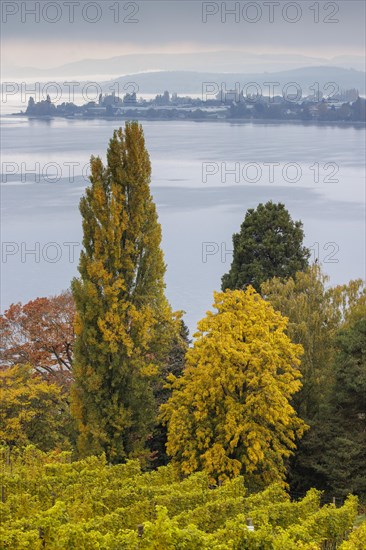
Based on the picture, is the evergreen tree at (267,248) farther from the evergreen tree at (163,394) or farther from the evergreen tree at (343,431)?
the evergreen tree at (343,431)

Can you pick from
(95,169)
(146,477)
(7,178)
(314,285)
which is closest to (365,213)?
(7,178)

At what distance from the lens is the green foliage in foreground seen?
46.5 ft

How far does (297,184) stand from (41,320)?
264ft

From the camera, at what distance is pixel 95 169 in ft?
92.2

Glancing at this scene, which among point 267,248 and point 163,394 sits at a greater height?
point 267,248

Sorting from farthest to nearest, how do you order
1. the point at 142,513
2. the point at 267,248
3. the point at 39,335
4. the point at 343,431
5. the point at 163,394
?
the point at 267,248, the point at 39,335, the point at 163,394, the point at 343,431, the point at 142,513

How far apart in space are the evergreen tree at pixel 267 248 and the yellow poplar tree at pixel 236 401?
13.8 meters

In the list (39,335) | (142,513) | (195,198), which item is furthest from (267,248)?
(195,198)

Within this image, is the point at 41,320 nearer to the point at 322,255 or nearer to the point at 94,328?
the point at 94,328

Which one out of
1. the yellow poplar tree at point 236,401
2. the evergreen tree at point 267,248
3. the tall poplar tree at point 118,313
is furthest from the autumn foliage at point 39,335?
the yellow poplar tree at point 236,401

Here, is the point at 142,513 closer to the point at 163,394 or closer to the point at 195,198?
the point at 163,394

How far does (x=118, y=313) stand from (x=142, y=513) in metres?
10.7

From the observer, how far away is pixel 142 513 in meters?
17.2

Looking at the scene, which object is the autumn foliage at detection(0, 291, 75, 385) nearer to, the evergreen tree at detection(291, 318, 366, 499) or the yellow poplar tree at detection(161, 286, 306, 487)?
the yellow poplar tree at detection(161, 286, 306, 487)
